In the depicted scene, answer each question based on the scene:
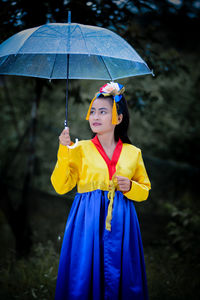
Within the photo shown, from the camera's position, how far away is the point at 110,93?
2.13 metres

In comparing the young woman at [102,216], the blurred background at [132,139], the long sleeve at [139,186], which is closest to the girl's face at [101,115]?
the young woman at [102,216]

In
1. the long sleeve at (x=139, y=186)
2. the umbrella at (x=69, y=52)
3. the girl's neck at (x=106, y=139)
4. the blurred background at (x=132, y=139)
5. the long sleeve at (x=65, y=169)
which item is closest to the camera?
the umbrella at (x=69, y=52)

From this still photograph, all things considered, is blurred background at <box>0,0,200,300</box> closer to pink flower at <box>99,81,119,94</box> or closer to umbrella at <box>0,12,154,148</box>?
umbrella at <box>0,12,154,148</box>

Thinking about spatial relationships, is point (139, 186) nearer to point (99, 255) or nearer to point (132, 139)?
point (99, 255)

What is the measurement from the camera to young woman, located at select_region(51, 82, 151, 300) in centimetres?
200

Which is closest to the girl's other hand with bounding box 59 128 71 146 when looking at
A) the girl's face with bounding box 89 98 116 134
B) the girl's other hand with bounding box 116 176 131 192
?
the girl's face with bounding box 89 98 116 134

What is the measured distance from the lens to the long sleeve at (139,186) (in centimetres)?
209

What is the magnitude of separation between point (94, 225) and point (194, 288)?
195 centimetres

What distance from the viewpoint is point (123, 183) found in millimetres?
2018

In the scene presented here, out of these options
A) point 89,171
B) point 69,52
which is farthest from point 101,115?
point 69,52

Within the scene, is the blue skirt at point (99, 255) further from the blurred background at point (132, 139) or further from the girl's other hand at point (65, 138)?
the blurred background at point (132, 139)

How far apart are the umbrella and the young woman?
0.26 metres

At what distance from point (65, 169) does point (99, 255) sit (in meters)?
0.66

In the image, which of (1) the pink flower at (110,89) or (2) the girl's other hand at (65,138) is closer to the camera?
(2) the girl's other hand at (65,138)
